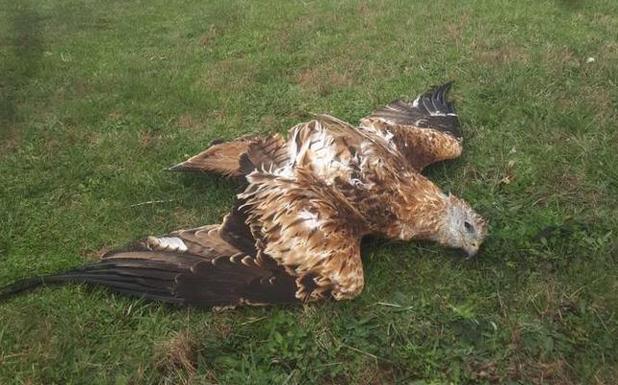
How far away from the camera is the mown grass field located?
3.60 m

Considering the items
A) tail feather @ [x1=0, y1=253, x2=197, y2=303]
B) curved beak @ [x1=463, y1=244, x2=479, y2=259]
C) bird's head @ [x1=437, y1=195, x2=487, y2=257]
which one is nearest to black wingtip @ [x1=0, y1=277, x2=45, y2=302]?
tail feather @ [x1=0, y1=253, x2=197, y2=303]

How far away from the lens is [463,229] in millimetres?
4281

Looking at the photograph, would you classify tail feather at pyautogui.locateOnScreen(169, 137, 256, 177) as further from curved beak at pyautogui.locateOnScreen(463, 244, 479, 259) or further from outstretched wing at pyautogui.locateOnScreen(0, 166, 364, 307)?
curved beak at pyautogui.locateOnScreen(463, 244, 479, 259)

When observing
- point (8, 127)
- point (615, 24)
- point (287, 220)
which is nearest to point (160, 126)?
point (8, 127)

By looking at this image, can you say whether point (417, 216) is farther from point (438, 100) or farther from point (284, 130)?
point (284, 130)

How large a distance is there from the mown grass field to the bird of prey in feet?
0.58

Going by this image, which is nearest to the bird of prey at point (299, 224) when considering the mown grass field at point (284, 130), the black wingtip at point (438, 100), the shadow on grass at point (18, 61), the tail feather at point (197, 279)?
the tail feather at point (197, 279)

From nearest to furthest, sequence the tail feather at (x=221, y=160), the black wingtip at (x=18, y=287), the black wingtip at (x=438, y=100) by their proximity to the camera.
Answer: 1. the black wingtip at (x=18, y=287)
2. the tail feather at (x=221, y=160)
3. the black wingtip at (x=438, y=100)

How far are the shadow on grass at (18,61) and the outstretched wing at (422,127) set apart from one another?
397 centimetres

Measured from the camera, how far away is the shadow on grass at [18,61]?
6.63 metres

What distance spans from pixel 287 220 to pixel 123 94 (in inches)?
156

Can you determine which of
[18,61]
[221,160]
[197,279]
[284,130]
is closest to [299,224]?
[197,279]

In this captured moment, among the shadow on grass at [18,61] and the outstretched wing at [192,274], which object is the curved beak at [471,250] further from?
the shadow on grass at [18,61]

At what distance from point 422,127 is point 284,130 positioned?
150 cm
